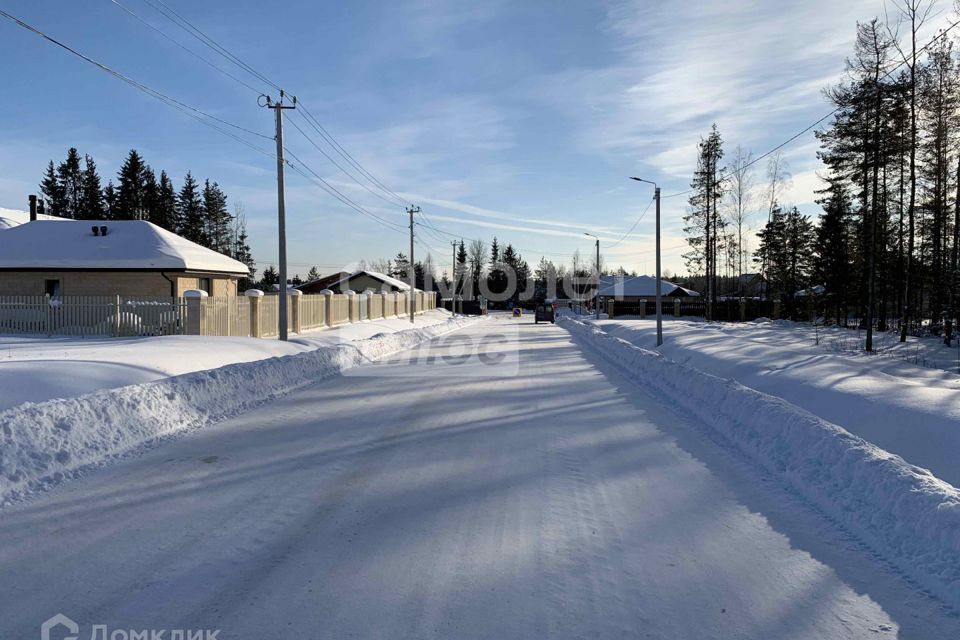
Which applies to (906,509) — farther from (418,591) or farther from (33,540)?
(33,540)

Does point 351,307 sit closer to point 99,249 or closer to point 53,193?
point 99,249

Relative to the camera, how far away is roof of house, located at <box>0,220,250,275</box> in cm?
3067

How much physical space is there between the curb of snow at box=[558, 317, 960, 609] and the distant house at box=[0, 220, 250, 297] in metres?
28.7

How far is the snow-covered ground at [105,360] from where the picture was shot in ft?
33.0

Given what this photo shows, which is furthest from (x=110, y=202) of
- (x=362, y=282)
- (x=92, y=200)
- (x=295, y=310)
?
(x=295, y=310)

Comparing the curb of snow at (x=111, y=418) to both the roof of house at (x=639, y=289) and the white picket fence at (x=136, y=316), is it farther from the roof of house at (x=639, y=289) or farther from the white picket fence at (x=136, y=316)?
the roof of house at (x=639, y=289)

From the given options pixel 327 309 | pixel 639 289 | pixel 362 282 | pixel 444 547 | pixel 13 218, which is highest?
pixel 13 218

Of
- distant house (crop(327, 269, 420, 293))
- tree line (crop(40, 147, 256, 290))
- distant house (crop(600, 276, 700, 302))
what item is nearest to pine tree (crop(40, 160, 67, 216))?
tree line (crop(40, 147, 256, 290))

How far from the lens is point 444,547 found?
488cm

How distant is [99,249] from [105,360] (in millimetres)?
21589

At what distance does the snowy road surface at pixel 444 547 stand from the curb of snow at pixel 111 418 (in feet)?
1.58

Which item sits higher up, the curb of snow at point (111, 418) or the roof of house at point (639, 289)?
the roof of house at point (639, 289)

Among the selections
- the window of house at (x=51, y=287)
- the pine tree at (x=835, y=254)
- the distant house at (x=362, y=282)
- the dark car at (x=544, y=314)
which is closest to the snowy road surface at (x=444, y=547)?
the window of house at (x=51, y=287)

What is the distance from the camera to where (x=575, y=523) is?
18.0 feet
